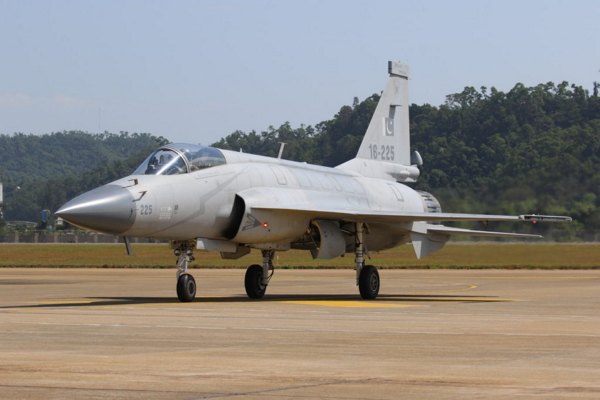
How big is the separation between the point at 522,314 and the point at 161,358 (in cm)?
874

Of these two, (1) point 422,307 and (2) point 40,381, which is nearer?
(2) point 40,381

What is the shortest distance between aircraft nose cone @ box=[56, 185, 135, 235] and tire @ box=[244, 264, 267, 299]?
15.5 feet

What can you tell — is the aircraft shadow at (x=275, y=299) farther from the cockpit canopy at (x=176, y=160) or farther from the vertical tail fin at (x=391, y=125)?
the vertical tail fin at (x=391, y=125)

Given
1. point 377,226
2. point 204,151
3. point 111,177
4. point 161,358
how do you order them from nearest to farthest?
point 161,358, point 204,151, point 377,226, point 111,177

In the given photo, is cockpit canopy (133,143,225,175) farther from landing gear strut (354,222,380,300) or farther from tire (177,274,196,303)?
landing gear strut (354,222,380,300)

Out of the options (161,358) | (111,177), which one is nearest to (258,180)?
(161,358)

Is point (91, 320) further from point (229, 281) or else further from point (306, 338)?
point (229, 281)

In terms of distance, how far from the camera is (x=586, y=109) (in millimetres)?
109562

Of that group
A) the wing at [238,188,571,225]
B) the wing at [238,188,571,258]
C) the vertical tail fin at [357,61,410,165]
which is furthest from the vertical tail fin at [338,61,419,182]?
the wing at [238,188,571,225]

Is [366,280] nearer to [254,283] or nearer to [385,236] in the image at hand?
[385,236]

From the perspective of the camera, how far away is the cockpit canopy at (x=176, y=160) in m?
22.2

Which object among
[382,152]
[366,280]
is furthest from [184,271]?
[382,152]

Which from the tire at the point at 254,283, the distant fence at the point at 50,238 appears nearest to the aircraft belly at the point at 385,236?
the tire at the point at 254,283

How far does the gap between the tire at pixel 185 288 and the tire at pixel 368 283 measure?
395 cm
